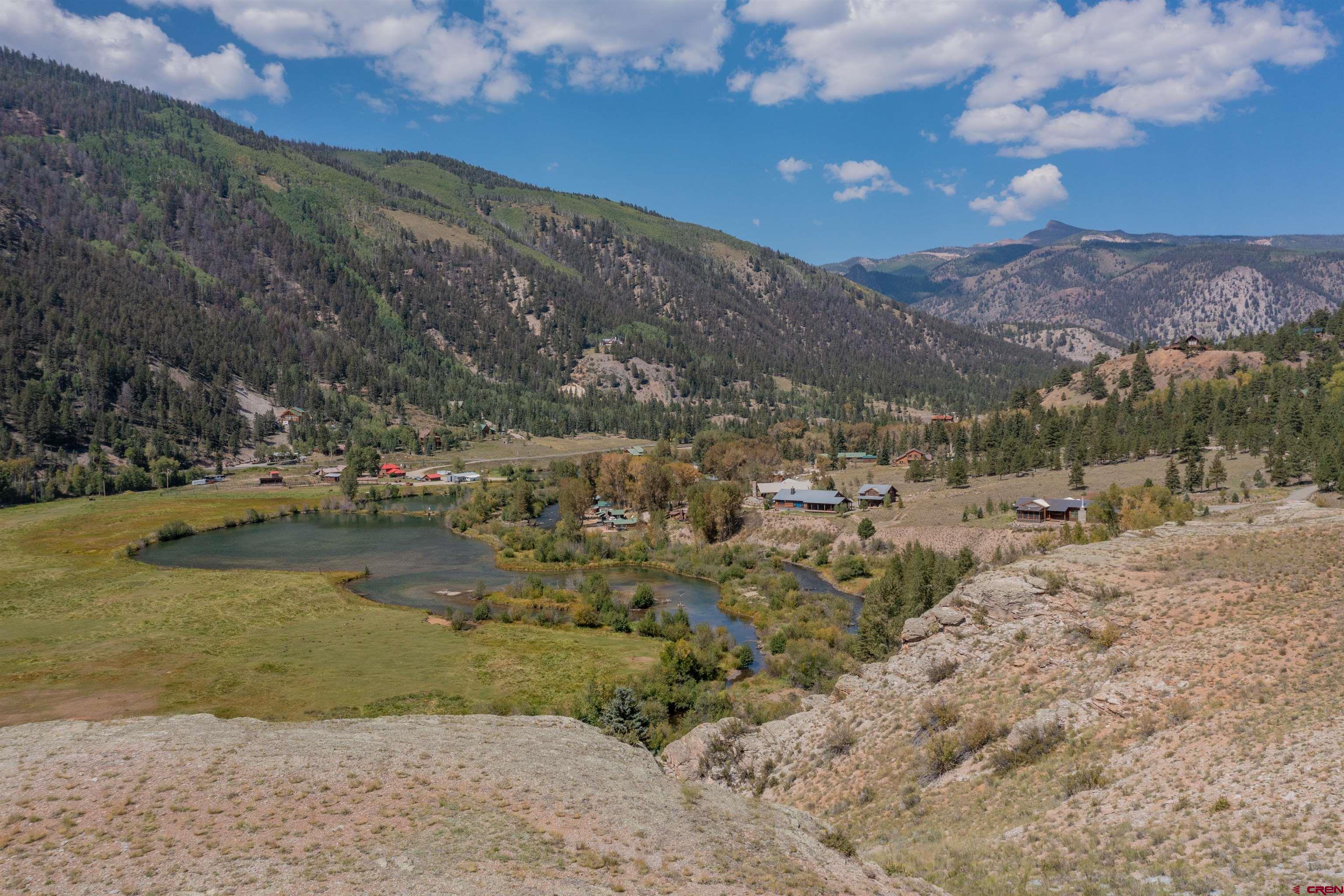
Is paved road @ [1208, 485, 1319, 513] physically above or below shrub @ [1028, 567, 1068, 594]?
below

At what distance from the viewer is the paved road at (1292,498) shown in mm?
52581

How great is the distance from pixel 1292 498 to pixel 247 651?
84.7 meters

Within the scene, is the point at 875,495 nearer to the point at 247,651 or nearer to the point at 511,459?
the point at 247,651

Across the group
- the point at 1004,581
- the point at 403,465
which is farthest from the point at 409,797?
the point at 403,465

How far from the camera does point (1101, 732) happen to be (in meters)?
22.4

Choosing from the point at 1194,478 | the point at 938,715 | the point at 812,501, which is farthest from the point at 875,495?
the point at 938,715

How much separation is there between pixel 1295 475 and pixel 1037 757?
69.7m

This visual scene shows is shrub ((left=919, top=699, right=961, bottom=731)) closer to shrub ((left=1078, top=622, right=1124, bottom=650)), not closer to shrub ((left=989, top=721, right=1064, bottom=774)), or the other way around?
shrub ((left=989, top=721, right=1064, bottom=774))

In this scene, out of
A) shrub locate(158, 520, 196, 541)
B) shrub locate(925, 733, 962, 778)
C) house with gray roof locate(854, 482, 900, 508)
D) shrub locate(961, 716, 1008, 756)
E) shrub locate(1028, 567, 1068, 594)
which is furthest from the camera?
house with gray roof locate(854, 482, 900, 508)

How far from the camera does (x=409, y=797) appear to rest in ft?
66.4

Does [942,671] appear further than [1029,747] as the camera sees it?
Yes

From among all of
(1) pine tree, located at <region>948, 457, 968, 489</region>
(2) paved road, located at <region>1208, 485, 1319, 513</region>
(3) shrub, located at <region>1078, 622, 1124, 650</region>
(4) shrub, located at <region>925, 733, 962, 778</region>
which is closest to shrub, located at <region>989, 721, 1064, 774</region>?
(4) shrub, located at <region>925, 733, 962, 778</region>

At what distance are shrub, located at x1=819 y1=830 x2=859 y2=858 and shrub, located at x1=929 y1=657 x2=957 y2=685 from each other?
9.94 m

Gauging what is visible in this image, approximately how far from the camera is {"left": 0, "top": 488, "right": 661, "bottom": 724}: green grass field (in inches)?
1596
